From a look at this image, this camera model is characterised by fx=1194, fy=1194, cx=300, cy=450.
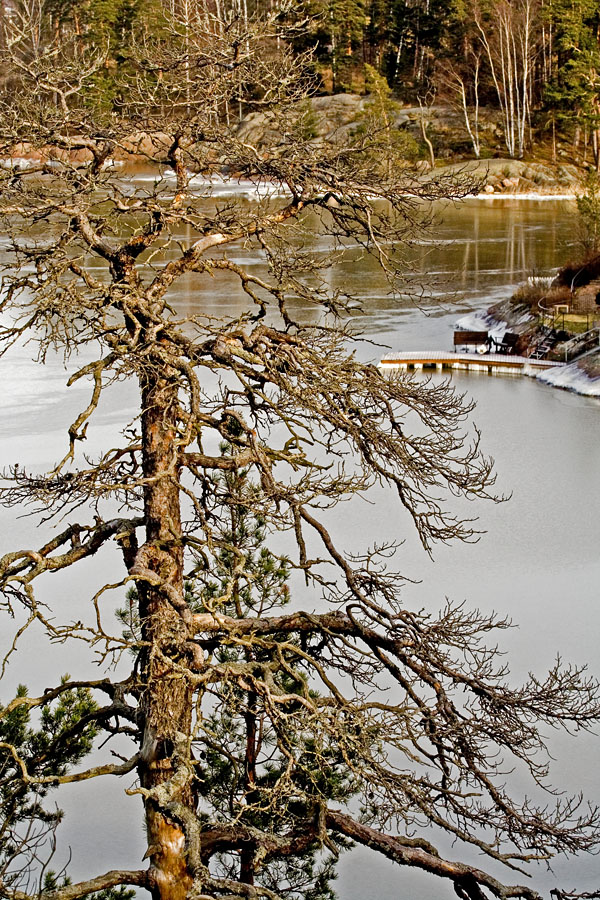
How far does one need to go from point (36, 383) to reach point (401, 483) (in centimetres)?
1170

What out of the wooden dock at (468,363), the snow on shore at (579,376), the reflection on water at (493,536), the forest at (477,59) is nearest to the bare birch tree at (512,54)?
the forest at (477,59)

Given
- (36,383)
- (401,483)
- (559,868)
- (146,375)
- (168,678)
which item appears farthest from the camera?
(36,383)

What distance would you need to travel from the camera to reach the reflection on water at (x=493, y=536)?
692 cm

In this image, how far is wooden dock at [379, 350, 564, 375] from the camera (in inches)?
745

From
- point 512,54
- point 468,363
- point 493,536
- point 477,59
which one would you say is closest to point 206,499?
point 493,536

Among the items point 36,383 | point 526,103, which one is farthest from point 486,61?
point 36,383

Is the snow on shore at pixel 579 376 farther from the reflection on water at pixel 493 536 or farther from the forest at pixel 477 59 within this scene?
the forest at pixel 477 59

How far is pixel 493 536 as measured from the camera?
11.0 m

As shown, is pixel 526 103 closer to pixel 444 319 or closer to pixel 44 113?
pixel 444 319

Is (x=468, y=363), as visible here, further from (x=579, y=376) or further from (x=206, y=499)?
(x=206, y=499)

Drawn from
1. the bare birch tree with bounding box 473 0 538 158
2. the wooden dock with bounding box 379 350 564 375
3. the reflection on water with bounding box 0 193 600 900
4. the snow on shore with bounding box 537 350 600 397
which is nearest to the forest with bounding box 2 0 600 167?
the bare birch tree with bounding box 473 0 538 158

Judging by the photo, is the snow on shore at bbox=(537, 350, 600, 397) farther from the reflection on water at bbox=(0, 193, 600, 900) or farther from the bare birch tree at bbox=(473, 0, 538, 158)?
the bare birch tree at bbox=(473, 0, 538, 158)

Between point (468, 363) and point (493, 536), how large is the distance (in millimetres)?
8480

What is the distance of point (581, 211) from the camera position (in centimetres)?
2350
